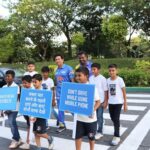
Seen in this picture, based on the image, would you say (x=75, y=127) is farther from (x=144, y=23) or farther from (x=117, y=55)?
(x=117, y=55)

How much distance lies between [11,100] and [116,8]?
2195 centimetres

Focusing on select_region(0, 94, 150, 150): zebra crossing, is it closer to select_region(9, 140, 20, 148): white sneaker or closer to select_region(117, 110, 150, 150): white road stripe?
select_region(117, 110, 150, 150): white road stripe

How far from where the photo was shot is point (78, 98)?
18.6 feet

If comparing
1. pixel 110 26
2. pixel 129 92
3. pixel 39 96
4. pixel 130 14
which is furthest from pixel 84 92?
pixel 130 14

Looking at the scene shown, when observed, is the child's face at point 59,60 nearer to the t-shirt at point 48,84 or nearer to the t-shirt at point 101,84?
the t-shirt at point 48,84

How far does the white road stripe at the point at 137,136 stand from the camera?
680cm

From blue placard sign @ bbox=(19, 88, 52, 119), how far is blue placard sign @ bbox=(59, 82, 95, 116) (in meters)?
0.26

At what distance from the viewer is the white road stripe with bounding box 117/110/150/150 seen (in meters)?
6.80

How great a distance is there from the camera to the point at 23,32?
31078mm

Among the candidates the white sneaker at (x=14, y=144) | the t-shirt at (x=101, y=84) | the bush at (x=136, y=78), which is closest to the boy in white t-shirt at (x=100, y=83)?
the t-shirt at (x=101, y=84)

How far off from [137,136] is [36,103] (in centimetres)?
250

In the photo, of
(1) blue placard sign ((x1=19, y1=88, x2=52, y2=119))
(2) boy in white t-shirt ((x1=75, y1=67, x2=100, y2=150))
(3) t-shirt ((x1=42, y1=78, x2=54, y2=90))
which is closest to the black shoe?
(3) t-shirt ((x1=42, y1=78, x2=54, y2=90))

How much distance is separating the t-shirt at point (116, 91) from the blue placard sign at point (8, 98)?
173 centimetres

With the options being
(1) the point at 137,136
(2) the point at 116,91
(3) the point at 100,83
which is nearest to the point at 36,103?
(3) the point at 100,83
